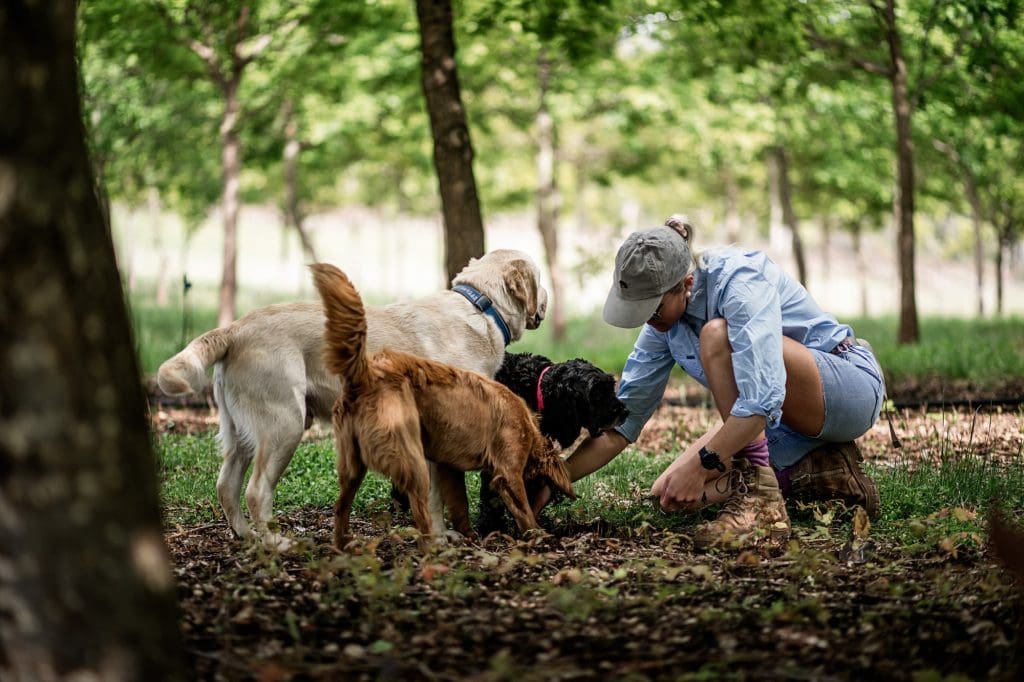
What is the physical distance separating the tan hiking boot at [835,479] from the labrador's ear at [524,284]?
5.63 feet

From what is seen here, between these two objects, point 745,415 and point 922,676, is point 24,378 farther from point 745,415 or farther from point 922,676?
point 745,415

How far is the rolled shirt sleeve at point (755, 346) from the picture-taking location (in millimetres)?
4367

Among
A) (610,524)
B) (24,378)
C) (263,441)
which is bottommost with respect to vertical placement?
(610,524)

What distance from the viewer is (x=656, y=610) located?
3.27m

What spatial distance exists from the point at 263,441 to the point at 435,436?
2.99 feet

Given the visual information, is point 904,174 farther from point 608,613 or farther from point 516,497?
point 608,613

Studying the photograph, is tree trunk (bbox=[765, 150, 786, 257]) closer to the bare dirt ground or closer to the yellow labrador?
the yellow labrador

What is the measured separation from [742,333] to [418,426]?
5.01 ft

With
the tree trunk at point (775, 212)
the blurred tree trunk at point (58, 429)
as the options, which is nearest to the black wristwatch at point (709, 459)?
the blurred tree trunk at point (58, 429)

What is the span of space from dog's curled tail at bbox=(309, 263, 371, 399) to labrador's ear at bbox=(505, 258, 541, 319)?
1677mm

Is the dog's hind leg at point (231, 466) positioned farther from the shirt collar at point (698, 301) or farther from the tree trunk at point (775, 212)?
the tree trunk at point (775, 212)

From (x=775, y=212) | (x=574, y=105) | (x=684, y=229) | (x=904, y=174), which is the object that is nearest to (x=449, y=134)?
(x=684, y=229)

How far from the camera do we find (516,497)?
4.68 m

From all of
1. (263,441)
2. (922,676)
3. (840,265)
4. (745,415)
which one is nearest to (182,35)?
(263,441)
